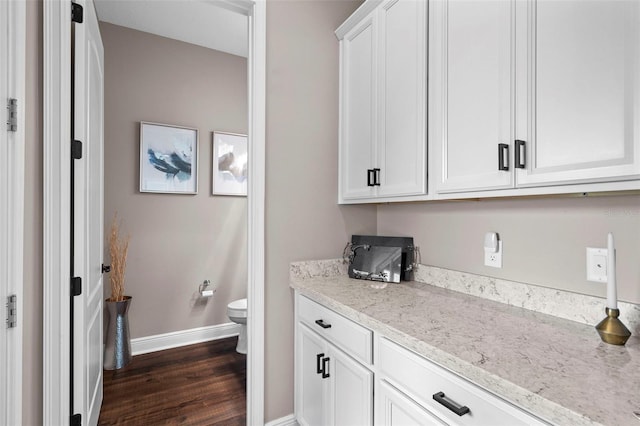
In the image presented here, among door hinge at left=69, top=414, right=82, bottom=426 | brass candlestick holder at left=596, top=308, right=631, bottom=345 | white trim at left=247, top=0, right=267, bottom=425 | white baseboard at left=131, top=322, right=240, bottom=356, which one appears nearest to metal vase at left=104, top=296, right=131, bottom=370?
white baseboard at left=131, top=322, right=240, bottom=356

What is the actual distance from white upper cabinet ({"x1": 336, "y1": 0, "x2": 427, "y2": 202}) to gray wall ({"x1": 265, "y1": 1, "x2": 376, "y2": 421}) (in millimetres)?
101

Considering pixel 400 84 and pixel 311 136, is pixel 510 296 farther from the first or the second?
pixel 311 136

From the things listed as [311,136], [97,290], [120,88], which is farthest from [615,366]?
[120,88]

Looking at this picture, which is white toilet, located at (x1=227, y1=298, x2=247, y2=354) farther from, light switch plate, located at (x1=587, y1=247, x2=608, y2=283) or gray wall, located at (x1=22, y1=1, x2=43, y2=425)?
light switch plate, located at (x1=587, y1=247, x2=608, y2=283)

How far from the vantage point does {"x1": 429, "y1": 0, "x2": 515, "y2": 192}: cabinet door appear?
1135 millimetres

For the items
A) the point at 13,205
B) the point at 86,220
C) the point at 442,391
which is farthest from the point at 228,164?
the point at 442,391

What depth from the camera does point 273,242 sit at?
183 cm

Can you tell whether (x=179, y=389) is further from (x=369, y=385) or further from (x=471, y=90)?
(x=471, y=90)

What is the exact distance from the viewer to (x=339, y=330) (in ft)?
4.65

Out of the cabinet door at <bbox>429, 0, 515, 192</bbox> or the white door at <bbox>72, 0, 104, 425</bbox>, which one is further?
the white door at <bbox>72, 0, 104, 425</bbox>

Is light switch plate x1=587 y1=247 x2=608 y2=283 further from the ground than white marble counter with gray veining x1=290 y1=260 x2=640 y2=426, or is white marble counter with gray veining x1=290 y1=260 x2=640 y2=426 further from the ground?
light switch plate x1=587 y1=247 x2=608 y2=283

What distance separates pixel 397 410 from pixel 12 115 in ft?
5.42

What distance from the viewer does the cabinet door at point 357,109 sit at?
178 cm

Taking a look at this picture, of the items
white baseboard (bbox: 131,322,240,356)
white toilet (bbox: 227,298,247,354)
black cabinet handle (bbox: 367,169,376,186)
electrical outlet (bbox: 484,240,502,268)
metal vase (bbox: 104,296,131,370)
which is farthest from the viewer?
white baseboard (bbox: 131,322,240,356)
